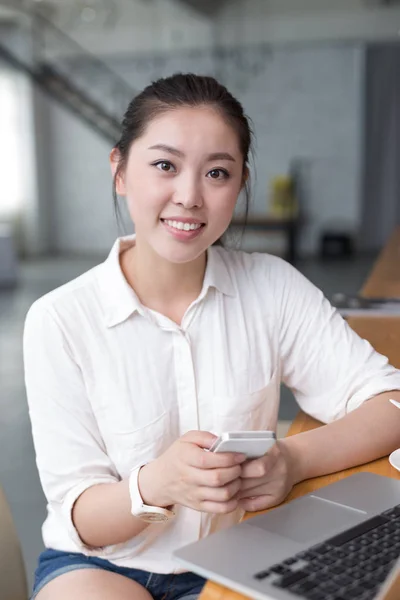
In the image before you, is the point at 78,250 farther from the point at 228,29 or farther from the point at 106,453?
the point at 106,453

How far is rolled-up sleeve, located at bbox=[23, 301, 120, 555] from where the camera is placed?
1014 mm

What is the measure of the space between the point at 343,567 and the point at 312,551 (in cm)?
4

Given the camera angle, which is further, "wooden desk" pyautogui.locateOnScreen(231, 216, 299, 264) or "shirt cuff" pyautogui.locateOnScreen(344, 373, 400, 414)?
"wooden desk" pyautogui.locateOnScreen(231, 216, 299, 264)

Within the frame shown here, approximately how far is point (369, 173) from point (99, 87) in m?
3.29

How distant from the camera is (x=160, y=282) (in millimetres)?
1184

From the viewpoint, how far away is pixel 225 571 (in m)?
0.71

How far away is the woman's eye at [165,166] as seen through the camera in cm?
107

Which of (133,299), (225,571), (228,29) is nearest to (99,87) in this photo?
(228,29)

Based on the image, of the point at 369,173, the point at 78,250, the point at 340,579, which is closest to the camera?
the point at 340,579

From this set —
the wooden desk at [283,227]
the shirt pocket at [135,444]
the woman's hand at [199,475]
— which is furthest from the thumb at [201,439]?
the wooden desk at [283,227]

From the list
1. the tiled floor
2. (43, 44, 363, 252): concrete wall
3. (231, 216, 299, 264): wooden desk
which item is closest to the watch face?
the tiled floor

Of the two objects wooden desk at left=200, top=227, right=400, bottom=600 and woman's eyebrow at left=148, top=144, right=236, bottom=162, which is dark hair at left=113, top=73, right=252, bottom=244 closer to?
woman's eyebrow at left=148, top=144, right=236, bottom=162

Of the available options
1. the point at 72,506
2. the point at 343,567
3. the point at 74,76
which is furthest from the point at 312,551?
the point at 74,76

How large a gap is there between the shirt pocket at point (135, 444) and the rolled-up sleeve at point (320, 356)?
0.27 meters
